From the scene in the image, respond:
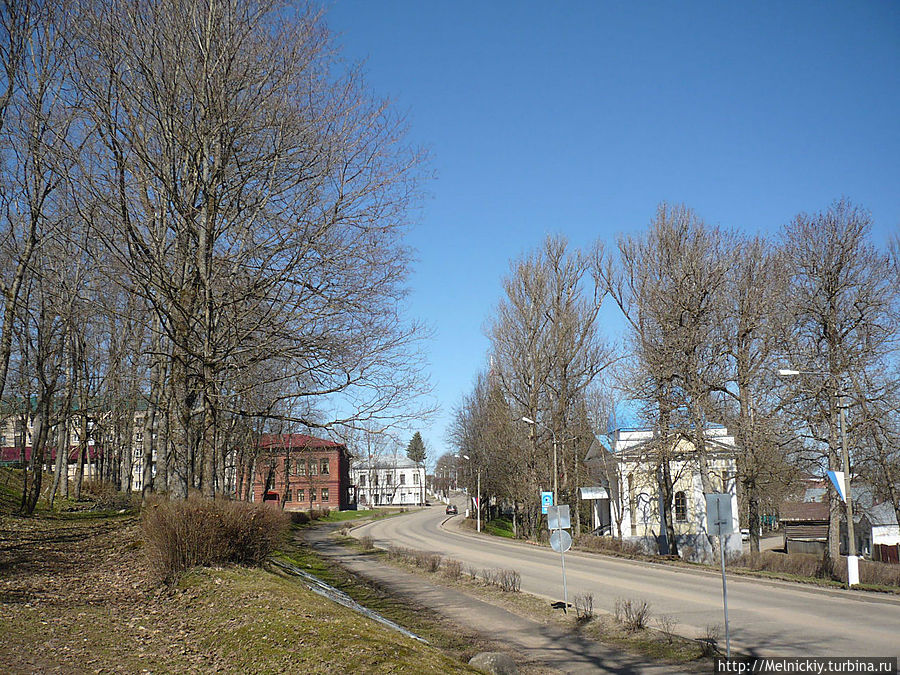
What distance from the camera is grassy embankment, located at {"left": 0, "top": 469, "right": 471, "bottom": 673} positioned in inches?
279

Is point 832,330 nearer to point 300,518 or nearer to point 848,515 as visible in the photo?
point 848,515

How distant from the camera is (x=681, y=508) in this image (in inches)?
1901

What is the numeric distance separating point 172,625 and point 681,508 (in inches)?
1767

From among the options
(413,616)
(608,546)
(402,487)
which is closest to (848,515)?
(608,546)

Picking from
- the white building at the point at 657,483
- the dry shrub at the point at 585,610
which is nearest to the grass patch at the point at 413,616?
the dry shrub at the point at 585,610

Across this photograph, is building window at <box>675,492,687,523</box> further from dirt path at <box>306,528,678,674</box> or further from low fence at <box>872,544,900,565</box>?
dirt path at <box>306,528,678,674</box>

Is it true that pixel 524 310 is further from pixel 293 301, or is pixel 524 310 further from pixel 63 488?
pixel 293 301

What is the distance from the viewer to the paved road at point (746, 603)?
11883 mm

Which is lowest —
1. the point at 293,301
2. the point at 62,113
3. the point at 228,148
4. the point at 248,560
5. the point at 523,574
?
the point at 523,574

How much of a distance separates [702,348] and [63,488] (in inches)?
1096

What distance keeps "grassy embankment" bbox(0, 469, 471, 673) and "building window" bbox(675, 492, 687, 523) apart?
39064 mm

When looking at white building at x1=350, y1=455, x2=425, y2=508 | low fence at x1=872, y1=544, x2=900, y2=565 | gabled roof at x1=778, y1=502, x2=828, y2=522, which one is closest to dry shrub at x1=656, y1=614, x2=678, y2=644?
low fence at x1=872, y1=544, x2=900, y2=565

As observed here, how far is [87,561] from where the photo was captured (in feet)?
37.3

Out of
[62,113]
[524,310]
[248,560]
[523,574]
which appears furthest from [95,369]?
[524,310]
